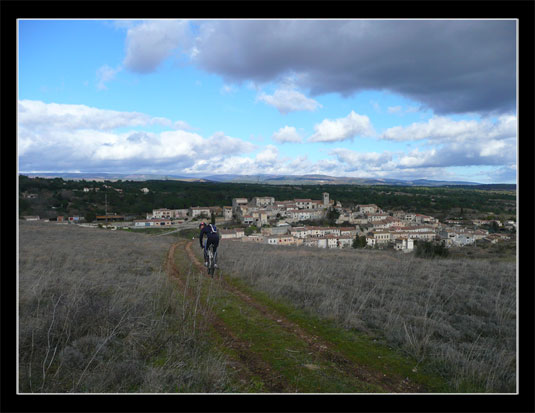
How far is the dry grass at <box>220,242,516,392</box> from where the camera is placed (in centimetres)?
288

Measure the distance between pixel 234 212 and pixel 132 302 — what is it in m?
44.7

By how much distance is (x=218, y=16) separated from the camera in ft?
6.74

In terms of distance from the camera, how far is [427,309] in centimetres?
438

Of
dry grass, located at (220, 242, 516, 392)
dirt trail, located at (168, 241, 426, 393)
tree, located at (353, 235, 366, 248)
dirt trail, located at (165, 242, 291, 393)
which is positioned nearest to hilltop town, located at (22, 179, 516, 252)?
tree, located at (353, 235, 366, 248)

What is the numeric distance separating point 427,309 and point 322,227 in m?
36.8

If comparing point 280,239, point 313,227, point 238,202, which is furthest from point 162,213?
point 313,227

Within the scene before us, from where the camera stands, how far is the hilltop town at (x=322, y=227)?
958 inches

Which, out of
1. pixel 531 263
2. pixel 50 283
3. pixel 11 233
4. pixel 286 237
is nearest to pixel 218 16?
pixel 11 233

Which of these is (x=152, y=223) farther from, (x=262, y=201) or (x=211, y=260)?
(x=262, y=201)

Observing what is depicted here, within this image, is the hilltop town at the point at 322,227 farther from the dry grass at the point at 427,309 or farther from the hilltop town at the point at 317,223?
the dry grass at the point at 427,309

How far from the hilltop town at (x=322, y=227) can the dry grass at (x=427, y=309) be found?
9.93 m

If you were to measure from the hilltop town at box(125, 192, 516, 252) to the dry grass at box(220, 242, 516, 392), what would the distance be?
993 cm

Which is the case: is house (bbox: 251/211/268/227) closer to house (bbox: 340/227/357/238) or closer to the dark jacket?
house (bbox: 340/227/357/238)

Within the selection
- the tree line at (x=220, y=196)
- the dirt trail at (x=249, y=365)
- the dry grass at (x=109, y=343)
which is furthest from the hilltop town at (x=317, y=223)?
the dirt trail at (x=249, y=365)
